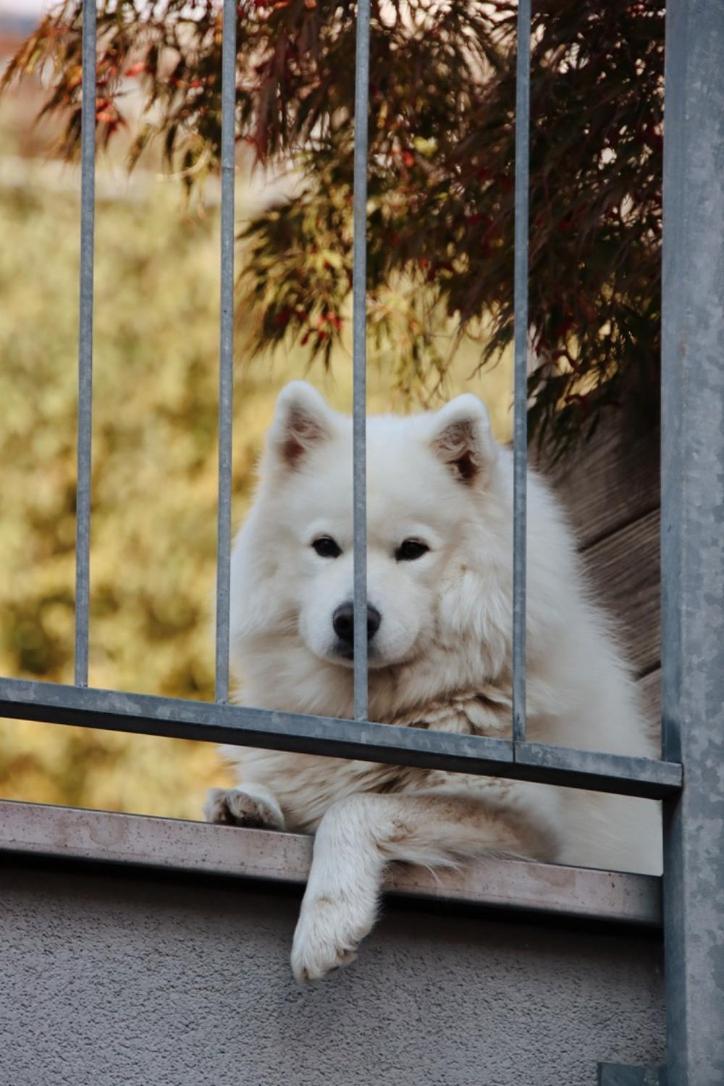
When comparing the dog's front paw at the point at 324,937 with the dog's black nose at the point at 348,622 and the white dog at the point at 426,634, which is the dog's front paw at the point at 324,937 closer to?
the white dog at the point at 426,634

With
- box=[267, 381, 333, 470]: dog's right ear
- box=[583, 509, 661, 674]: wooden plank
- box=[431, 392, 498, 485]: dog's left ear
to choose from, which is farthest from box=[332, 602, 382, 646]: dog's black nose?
box=[583, 509, 661, 674]: wooden plank

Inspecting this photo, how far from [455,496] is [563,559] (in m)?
0.26

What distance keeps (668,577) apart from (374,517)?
3.33 ft

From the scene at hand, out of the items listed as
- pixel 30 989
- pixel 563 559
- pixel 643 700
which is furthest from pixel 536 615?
pixel 30 989

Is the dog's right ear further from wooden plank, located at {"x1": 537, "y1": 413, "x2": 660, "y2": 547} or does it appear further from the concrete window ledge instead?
the concrete window ledge

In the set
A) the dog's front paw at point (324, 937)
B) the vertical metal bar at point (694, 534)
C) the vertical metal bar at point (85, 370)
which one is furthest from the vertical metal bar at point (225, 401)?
the vertical metal bar at point (694, 534)

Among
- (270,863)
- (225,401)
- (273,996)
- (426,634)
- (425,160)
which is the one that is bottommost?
(273,996)

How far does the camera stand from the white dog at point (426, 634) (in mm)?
3018

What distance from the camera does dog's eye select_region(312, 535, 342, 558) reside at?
3.57 m

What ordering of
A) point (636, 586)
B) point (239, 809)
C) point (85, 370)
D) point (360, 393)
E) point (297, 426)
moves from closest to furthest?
point (85, 370) → point (360, 393) → point (239, 809) → point (297, 426) → point (636, 586)

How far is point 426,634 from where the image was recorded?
3375mm

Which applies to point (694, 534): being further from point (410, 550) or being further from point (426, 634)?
point (410, 550)

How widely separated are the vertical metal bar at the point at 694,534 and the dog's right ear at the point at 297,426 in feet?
3.75

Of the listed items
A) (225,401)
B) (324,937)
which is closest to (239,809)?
(324,937)
